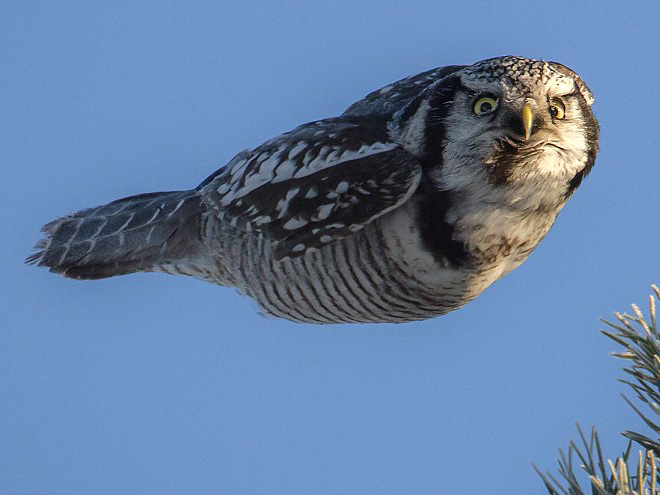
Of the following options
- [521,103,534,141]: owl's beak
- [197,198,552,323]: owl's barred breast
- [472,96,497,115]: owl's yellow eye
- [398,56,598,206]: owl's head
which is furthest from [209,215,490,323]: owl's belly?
[521,103,534,141]: owl's beak

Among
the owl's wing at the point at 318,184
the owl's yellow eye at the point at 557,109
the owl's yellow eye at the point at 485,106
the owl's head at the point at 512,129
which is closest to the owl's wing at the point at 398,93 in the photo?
the owl's wing at the point at 318,184

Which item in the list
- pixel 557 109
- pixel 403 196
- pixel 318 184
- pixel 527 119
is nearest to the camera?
pixel 527 119

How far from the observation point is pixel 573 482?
183 cm

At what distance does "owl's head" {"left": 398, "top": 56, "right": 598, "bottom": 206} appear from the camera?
2.81 metres

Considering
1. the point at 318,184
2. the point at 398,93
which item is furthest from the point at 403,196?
the point at 398,93

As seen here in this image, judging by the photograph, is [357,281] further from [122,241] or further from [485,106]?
[122,241]

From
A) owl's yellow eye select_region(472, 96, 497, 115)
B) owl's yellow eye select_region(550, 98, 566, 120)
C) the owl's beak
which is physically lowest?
the owl's beak

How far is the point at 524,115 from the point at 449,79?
440 mm

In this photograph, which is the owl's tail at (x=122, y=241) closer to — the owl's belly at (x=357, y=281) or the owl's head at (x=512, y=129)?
the owl's belly at (x=357, y=281)

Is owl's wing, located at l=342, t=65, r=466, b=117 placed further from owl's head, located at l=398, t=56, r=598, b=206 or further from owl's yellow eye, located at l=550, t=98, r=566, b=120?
owl's yellow eye, located at l=550, t=98, r=566, b=120

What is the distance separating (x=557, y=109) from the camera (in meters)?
2.87

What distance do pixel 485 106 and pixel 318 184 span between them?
0.72 meters

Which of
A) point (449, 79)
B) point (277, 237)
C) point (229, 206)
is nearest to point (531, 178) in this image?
point (449, 79)

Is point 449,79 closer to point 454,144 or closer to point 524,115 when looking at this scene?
point 454,144
